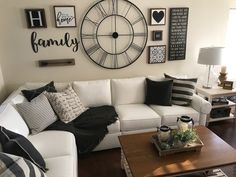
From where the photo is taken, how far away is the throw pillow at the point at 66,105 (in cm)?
256

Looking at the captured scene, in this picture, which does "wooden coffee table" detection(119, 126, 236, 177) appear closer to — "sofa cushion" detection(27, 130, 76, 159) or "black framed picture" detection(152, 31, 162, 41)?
"sofa cushion" detection(27, 130, 76, 159)

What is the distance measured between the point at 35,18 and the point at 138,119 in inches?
78.4

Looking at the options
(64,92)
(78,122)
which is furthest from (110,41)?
(78,122)

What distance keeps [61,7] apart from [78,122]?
64.6 inches

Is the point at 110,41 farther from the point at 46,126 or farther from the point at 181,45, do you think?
the point at 46,126

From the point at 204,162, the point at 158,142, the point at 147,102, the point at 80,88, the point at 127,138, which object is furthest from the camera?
the point at 147,102

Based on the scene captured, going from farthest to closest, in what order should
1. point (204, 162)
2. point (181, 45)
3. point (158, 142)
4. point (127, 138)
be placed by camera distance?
point (181, 45) < point (127, 138) < point (158, 142) < point (204, 162)

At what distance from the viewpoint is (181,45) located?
3.50 m

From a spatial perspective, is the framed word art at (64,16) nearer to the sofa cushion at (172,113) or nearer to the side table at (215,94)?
the sofa cushion at (172,113)

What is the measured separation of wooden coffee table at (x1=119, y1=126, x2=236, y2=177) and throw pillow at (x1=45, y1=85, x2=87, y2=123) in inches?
32.7

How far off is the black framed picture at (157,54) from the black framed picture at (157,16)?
388mm

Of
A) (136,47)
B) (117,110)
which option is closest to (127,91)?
(117,110)

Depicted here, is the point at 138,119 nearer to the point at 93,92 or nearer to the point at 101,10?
the point at 93,92

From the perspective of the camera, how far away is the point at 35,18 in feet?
9.40
